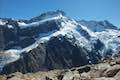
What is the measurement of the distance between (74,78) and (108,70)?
326 inches

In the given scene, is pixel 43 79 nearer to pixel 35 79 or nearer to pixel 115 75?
pixel 35 79

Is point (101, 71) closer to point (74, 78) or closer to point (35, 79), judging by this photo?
point (74, 78)

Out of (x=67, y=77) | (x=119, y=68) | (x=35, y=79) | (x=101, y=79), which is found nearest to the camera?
(x=101, y=79)

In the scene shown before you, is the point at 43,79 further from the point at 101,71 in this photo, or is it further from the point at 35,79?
the point at 101,71

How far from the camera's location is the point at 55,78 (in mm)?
78812

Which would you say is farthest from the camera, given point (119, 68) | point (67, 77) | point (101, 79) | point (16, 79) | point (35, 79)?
point (35, 79)

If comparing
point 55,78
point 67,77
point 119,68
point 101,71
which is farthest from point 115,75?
point 55,78

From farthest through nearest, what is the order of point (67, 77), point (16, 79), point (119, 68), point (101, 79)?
point (16, 79)
point (67, 77)
point (119, 68)
point (101, 79)

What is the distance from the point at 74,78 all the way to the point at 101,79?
12859 millimetres

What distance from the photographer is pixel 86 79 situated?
200 ft

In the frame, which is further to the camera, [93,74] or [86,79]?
[93,74]

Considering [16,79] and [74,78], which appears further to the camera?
[16,79]

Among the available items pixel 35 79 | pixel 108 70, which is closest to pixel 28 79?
pixel 35 79

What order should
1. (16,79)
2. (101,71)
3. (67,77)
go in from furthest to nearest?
(16,79), (67,77), (101,71)
